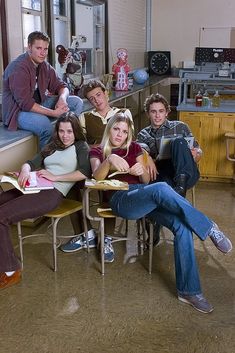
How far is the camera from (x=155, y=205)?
2.48 meters

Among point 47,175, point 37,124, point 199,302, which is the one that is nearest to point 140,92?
point 37,124

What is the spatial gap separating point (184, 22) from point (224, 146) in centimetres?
490

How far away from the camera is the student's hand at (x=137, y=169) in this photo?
262 cm

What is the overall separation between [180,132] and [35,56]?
120 cm

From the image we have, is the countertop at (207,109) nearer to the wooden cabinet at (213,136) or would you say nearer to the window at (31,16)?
the wooden cabinet at (213,136)

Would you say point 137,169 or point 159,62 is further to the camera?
point 159,62

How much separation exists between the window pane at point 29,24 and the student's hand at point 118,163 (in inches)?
74.5

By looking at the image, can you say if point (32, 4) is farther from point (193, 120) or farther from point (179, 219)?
point (179, 219)

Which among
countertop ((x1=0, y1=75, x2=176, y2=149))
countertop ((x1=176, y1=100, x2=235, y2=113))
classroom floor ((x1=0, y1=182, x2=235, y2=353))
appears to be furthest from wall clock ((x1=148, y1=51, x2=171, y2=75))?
classroom floor ((x1=0, y1=182, x2=235, y2=353))

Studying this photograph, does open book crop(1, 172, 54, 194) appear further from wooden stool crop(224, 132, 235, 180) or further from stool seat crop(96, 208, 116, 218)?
wooden stool crop(224, 132, 235, 180)

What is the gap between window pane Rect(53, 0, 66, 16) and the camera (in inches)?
186

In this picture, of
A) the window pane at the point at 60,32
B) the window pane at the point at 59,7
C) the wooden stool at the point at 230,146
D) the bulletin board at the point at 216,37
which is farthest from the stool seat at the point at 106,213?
the bulletin board at the point at 216,37

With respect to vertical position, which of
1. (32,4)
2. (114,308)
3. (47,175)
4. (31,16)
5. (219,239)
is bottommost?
(114,308)

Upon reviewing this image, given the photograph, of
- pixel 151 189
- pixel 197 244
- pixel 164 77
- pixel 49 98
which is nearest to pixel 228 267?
pixel 197 244
